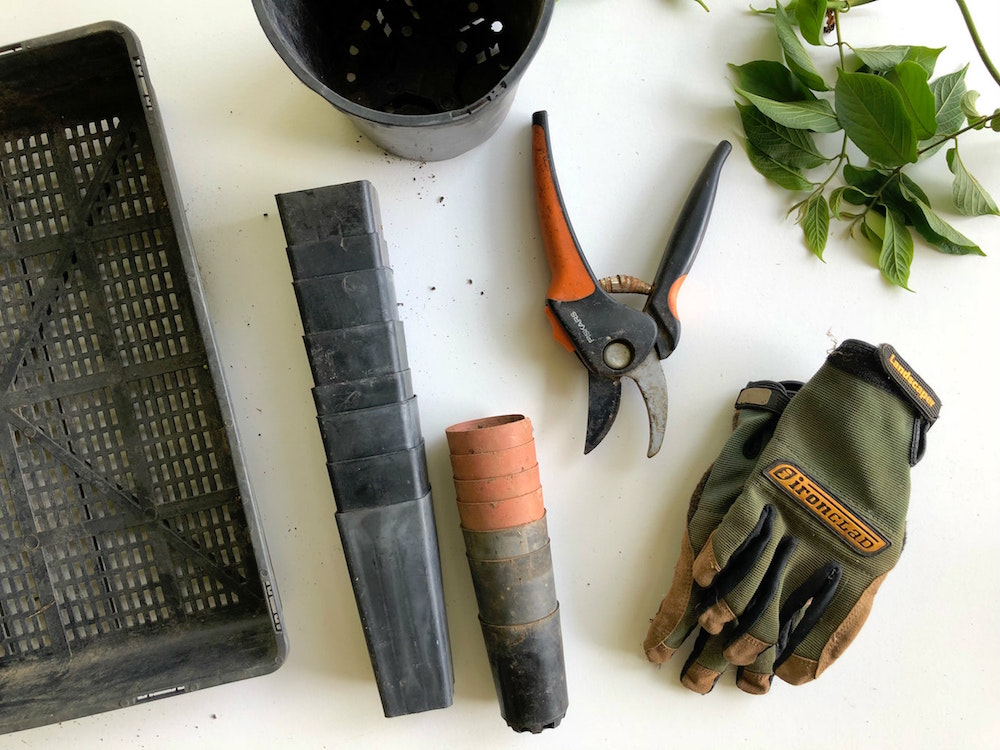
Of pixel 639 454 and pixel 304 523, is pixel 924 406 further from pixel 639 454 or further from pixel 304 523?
pixel 304 523

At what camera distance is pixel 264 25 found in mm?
588

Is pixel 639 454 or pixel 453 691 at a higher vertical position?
pixel 639 454

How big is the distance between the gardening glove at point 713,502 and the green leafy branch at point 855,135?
0.20m

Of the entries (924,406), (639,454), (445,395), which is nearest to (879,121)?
(924,406)

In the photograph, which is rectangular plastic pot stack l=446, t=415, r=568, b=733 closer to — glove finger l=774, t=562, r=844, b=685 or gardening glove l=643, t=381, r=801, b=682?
gardening glove l=643, t=381, r=801, b=682

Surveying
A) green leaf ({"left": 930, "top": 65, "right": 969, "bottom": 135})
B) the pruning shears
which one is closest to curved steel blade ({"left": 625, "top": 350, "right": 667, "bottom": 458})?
the pruning shears

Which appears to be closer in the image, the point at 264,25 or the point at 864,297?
the point at 264,25

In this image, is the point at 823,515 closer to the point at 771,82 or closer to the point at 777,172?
the point at 777,172

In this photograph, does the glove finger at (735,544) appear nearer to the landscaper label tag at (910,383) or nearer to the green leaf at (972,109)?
the landscaper label tag at (910,383)

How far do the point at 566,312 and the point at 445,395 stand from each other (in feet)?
0.60

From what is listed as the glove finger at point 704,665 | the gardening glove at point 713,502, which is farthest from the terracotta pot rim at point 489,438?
the glove finger at point 704,665

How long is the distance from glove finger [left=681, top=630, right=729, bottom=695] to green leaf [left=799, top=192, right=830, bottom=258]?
0.50 metres

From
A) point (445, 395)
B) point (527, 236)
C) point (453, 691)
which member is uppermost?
point (527, 236)

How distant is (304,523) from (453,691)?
0.28 meters
